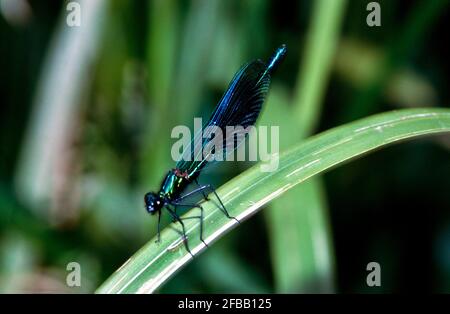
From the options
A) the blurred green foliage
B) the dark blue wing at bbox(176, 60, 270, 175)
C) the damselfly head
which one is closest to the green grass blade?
the damselfly head

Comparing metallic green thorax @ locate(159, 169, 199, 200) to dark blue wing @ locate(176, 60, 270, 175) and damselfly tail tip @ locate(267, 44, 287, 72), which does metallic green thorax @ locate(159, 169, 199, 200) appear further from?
damselfly tail tip @ locate(267, 44, 287, 72)

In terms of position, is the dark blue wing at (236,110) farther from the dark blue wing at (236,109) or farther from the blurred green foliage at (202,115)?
the blurred green foliage at (202,115)

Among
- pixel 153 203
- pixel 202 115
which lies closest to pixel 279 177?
pixel 153 203

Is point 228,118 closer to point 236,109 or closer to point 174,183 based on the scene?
point 236,109

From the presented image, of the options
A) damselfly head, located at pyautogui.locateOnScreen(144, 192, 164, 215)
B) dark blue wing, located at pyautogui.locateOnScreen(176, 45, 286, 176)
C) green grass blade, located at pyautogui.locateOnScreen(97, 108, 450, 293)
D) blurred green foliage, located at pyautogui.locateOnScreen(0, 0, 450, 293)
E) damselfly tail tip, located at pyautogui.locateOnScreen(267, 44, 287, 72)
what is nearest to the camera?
A: green grass blade, located at pyautogui.locateOnScreen(97, 108, 450, 293)

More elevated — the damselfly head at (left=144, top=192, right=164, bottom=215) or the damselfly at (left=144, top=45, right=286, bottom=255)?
the damselfly at (left=144, top=45, right=286, bottom=255)

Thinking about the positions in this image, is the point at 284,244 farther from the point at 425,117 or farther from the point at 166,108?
the point at 166,108

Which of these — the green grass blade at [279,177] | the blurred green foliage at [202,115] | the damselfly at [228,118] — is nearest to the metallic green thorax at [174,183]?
the damselfly at [228,118]
